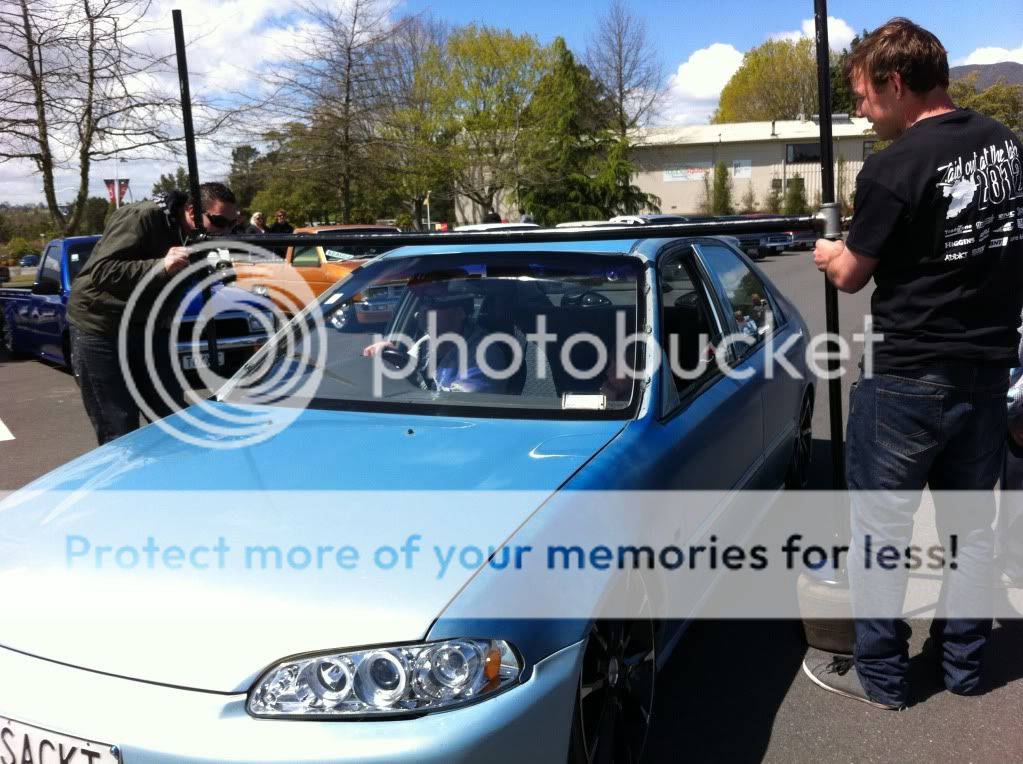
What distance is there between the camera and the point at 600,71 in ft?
134

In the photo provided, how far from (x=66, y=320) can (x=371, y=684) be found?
795 centimetres

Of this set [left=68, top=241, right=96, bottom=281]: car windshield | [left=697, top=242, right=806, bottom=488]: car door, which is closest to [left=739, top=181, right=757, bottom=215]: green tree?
[left=68, top=241, right=96, bottom=281]: car windshield

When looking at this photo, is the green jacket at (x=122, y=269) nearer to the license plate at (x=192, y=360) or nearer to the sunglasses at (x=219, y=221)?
the sunglasses at (x=219, y=221)

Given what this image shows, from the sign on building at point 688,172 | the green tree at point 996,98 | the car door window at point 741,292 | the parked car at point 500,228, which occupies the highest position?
the green tree at point 996,98

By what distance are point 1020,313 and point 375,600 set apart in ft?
6.89

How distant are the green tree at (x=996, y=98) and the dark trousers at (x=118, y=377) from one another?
43.9 m

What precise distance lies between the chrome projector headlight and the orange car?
8.40 meters

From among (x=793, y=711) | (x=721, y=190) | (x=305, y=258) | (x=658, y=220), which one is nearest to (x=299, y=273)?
(x=305, y=258)

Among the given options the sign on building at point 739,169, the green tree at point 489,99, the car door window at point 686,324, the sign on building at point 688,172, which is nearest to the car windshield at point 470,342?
the car door window at point 686,324

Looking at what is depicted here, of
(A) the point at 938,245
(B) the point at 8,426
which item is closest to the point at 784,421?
(A) the point at 938,245

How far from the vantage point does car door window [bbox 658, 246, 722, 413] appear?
324 cm

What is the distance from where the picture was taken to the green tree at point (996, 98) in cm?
4141

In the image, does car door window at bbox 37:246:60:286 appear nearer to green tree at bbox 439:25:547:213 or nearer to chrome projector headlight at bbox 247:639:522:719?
chrome projector headlight at bbox 247:639:522:719

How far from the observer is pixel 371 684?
190cm
